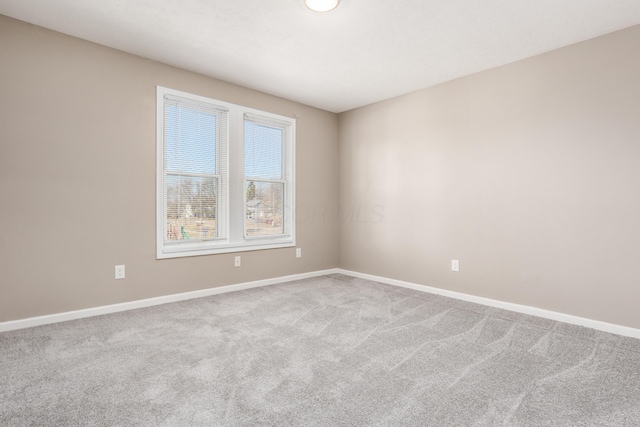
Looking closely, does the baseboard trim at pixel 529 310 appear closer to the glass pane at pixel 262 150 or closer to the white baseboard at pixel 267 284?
the white baseboard at pixel 267 284

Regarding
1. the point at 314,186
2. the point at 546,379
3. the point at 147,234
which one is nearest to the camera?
the point at 546,379

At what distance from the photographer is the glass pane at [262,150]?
4293 millimetres

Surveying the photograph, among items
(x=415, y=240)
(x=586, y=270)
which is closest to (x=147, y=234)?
(x=415, y=240)

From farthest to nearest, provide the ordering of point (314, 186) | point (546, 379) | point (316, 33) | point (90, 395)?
point (314, 186), point (316, 33), point (546, 379), point (90, 395)

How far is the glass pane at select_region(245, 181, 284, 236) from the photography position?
4348mm

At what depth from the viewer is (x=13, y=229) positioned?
8.91 ft

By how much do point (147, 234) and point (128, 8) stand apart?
198cm

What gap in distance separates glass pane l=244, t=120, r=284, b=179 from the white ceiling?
2.59 feet

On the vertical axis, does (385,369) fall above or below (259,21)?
below

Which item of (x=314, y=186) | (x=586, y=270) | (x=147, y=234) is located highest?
(x=314, y=186)

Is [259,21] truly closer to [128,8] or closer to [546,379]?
[128,8]

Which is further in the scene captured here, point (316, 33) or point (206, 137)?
point (206, 137)

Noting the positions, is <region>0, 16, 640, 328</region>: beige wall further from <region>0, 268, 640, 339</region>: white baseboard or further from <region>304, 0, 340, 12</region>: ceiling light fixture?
<region>304, 0, 340, 12</region>: ceiling light fixture

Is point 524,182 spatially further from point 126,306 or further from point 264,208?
point 126,306
